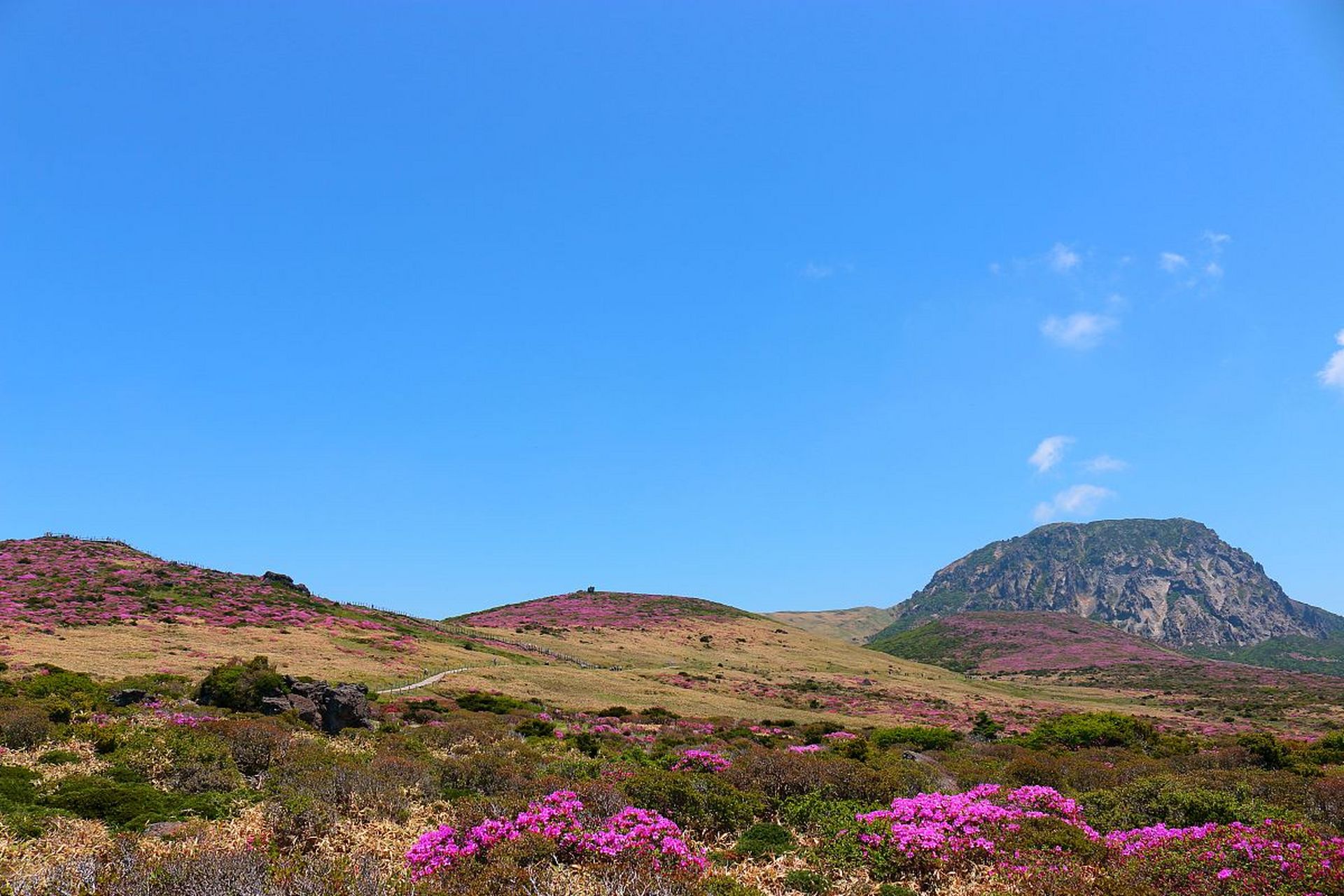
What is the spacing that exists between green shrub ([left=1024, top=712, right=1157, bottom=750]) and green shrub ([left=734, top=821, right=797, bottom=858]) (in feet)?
85.5

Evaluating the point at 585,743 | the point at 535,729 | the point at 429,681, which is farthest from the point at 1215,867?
the point at 429,681

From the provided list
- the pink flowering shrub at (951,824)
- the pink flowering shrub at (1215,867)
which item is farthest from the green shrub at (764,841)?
the pink flowering shrub at (1215,867)

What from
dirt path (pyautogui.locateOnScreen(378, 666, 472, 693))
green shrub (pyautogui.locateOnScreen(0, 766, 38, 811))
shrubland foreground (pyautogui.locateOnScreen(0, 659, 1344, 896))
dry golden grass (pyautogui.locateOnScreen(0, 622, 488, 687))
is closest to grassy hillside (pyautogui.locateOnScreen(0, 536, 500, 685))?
dry golden grass (pyautogui.locateOnScreen(0, 622, 488, 687))

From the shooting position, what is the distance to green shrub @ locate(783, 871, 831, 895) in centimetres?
1205

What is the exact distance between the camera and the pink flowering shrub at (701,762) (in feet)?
71.3

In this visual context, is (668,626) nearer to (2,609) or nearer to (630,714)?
(630,714)

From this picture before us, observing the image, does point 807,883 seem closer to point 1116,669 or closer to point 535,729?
point 535,729

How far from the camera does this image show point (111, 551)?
8906 cm

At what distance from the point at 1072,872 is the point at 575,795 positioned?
31.4 feet

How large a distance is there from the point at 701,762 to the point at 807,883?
10.9 m

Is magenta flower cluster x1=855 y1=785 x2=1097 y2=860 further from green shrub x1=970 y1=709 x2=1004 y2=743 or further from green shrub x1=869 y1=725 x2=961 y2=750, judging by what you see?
green shrub x1=970 y1=709 x2=1004 y2=743

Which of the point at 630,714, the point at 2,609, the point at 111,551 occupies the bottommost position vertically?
the point at 630,714

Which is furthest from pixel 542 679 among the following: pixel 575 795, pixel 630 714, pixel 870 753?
pixel 575 795

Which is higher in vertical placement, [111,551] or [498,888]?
[111,551]
